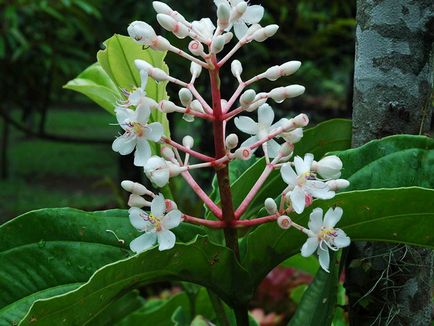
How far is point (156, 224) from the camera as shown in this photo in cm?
62

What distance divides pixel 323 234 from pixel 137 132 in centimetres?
19

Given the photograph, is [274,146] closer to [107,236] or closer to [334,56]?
[107,236]

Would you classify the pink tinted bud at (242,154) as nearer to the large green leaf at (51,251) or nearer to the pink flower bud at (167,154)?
the pink flower bud at (167,154)

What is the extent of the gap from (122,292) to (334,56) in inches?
109

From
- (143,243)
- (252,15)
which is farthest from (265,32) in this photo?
(143,243)

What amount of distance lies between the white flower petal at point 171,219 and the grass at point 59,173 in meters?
4.03

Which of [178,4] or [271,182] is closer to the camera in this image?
[271,182]

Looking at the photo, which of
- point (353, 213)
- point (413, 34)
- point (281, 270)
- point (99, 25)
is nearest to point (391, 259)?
point (353, 213)

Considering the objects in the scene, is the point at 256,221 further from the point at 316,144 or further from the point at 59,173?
the point at 59,173

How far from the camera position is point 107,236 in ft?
2.35

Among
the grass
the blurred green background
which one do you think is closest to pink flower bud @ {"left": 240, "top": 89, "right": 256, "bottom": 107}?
the blurred green background

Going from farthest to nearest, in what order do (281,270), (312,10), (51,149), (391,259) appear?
1. (51,149)
2. (312,10)
3. (281,270)
4. (391,259)

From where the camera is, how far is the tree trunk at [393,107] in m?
0.74

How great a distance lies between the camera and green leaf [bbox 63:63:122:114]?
2.75 feet
